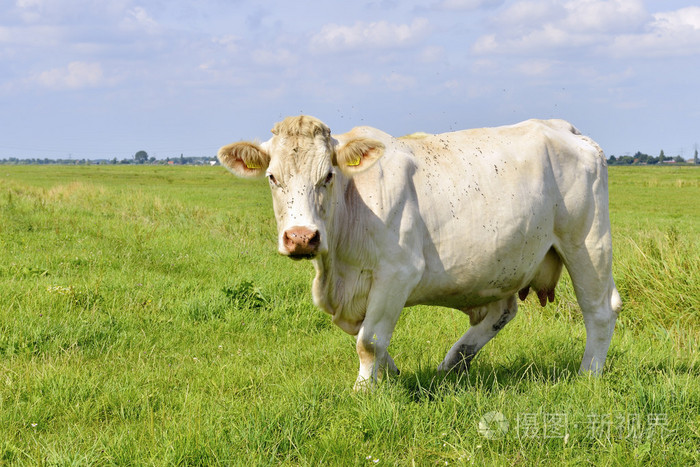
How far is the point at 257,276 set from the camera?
872 centimetres

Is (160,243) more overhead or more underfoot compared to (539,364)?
more overhead

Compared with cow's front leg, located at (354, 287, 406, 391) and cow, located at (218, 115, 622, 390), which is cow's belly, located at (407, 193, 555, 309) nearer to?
cow, located at (218, 115, 622, 390)

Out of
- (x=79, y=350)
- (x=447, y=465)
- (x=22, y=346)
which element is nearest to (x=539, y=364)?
(x=447, y=465)

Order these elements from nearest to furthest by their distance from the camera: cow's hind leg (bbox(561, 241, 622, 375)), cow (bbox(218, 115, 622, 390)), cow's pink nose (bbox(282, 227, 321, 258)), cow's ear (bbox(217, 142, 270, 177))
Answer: cow's pink nose (bbox(282, 227, 321, 258))
cow (bbox(218, 115, 622, 390))
cow's ear (bbox(217, 142, 270, 177))
cow's hind leg (bbox(561, 241, 622, 375))

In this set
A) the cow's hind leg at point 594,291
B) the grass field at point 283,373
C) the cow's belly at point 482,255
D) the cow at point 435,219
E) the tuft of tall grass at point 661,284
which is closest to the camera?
the grass field at point 283,373

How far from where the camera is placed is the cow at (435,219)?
4.30 m

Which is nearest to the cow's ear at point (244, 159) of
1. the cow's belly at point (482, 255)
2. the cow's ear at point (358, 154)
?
the cow's ear at point (358, 154)

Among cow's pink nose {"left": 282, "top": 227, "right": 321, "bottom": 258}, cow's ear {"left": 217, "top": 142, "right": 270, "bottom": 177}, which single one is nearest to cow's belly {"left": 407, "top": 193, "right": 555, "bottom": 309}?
cow's pink nose {"left": 282, "top": 227, "right": 321, "bottom": 258}

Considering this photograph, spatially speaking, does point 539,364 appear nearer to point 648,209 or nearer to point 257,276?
point 257,276

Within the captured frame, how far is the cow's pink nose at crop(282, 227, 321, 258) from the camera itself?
12.8 feet

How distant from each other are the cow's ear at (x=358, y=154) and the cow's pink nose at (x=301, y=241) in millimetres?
695

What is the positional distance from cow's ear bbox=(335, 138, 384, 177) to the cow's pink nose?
0.70m

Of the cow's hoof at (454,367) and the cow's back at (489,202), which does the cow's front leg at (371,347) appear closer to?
the cow's back at (489,202)

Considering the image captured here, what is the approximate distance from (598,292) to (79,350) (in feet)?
15.8
